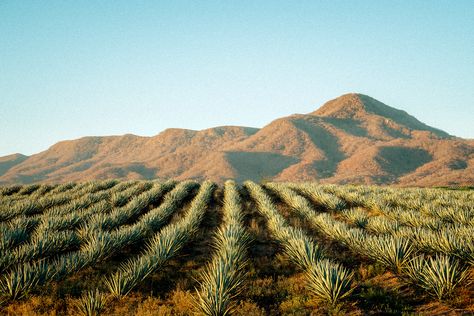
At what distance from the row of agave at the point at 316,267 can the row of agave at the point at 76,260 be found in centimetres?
425

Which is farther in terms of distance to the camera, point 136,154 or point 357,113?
point 136,154

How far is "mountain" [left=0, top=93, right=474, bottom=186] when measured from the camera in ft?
237

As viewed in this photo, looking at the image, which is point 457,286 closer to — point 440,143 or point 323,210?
point 323,210

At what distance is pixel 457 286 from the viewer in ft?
17.2

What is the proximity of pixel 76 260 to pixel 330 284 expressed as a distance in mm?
5423

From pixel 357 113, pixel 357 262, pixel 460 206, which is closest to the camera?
pixel 357 262

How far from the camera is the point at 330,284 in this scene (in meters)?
5.25

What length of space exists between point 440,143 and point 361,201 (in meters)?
85.6

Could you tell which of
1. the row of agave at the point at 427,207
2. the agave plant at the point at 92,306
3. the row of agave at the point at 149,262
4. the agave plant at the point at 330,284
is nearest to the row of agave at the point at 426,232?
the row of agave at the point at 427,207

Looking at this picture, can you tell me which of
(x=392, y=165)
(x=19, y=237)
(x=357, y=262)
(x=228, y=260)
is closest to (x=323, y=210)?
(x=357, y=262)

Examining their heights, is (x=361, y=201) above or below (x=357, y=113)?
below

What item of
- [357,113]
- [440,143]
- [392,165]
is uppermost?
[357,113]

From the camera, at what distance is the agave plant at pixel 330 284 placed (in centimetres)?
520

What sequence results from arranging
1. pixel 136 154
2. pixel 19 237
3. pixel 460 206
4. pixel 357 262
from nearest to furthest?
pixel 357 262 → pixel 19 237 → pixel 460 206 → pixel 136 154
